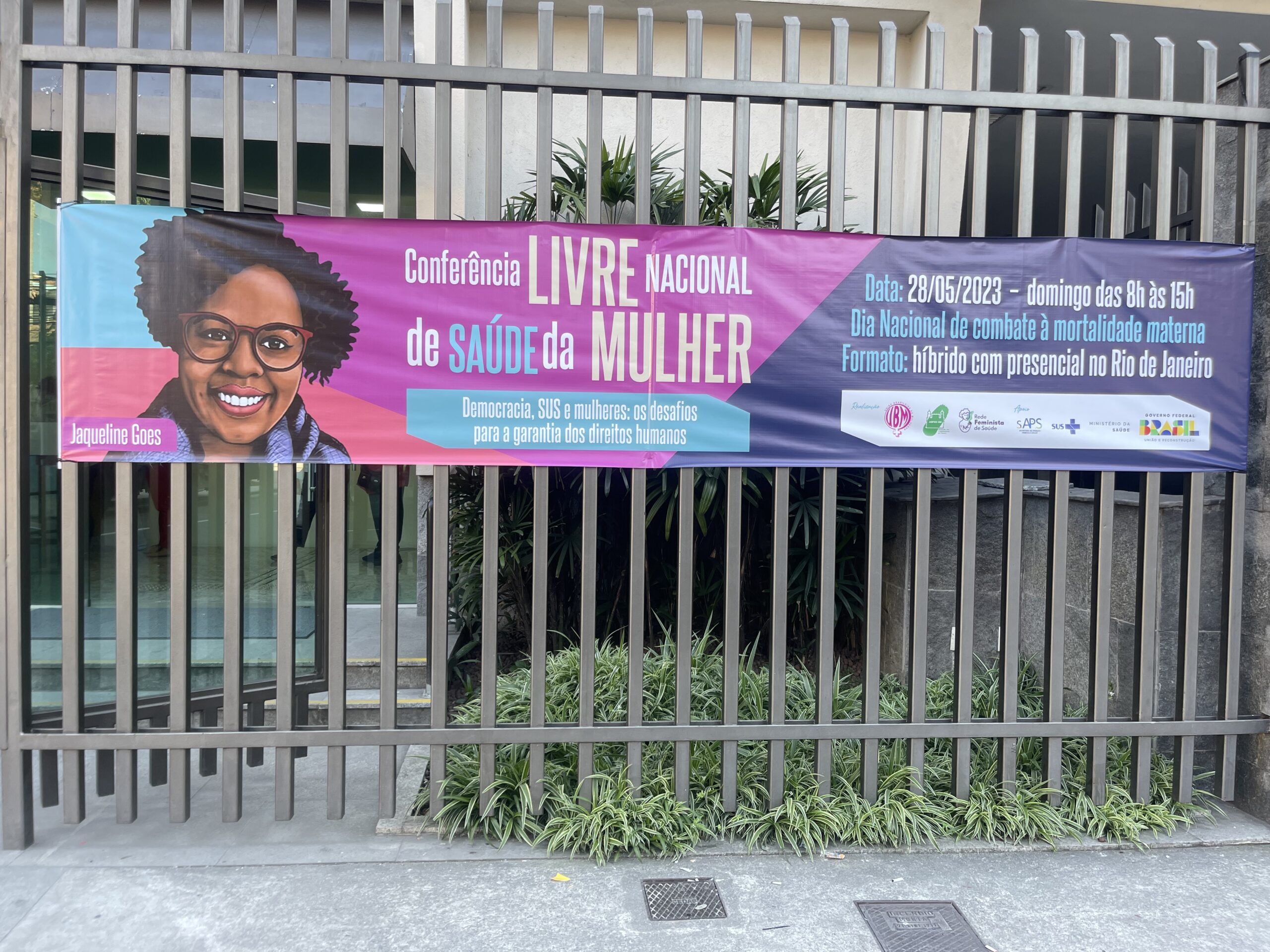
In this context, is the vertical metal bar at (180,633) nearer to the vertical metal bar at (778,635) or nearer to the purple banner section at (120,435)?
the purple banner section at (120,435)

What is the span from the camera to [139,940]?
3.24m

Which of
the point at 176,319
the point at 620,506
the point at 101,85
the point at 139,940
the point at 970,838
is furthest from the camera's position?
Result: the point at 101,85

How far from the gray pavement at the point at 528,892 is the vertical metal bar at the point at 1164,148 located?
281cm

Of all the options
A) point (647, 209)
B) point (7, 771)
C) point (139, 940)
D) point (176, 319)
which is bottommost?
point (139, 940)

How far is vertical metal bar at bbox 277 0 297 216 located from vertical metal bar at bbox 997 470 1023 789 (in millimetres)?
3399

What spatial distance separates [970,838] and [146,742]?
3.60 meters

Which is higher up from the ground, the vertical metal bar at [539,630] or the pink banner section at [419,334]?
the pink banner section at [419,334]

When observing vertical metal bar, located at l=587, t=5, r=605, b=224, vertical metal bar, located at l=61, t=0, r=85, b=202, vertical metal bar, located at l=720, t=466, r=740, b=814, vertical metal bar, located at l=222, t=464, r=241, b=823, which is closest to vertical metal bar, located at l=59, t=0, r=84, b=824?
vertical metal bar, located at l=61, t=0, r=85, b=202

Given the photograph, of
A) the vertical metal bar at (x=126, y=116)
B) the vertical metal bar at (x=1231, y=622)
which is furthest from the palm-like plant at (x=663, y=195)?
the vertical metal bar at (x=1231, y=622)

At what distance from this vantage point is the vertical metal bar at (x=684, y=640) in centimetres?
397

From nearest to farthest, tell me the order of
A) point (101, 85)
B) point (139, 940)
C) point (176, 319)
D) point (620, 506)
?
point (139, 940) → point (176, 319) → point (620, 506) → point (101, 85)

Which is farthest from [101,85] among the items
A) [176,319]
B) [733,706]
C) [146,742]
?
[733,706]

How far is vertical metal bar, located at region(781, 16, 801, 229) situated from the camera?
12.7ft

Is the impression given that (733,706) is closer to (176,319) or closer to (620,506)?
(620,506)
